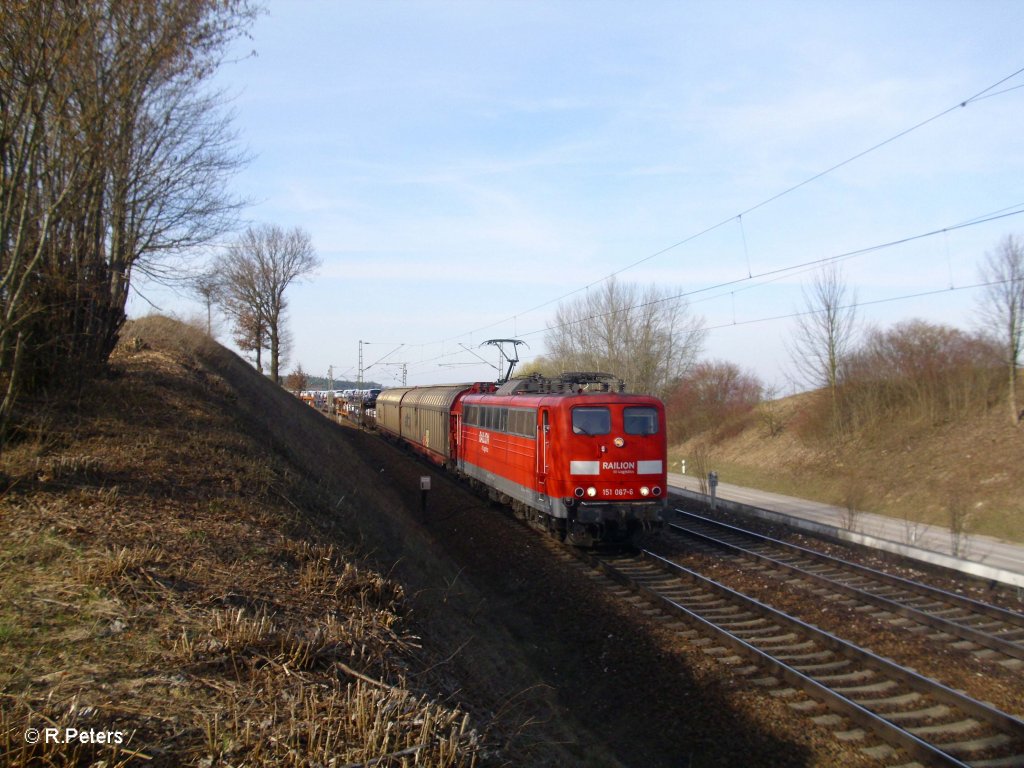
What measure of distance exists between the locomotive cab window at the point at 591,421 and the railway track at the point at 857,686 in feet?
10.5

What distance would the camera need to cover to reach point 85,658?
438 cm

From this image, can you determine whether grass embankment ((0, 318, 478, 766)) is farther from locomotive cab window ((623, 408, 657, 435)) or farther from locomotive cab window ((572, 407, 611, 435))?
locomotive cab window ((623, 408, 657, 435))

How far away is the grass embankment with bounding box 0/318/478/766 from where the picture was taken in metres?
3.72

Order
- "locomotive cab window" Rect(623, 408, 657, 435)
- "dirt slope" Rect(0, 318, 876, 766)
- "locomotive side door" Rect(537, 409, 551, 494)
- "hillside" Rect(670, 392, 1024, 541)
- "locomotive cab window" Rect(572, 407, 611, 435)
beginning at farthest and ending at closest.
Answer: "hillside" Rect(670, 392, 1024, 541) → "locomotive side door" Rect(537, 409, 551, 494) → "locomotive cab window" Rect(623, 408, 657, 435) → "locomotive cab window" Rect(572, 407, 611, 435) → "dirt slope" Rect(0, 318, 876, 766)

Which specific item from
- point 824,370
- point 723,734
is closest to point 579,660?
point 723,734

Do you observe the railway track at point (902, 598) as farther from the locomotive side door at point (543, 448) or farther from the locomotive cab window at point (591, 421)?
the locomotive side door at point (543, 448)

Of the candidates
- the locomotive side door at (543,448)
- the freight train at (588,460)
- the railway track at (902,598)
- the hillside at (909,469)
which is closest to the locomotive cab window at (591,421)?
the freight train at (588,460)

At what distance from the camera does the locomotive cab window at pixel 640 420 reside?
1345 cm

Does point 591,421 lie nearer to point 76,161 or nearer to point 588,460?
point 588,460

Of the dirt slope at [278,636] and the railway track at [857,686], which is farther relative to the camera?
the railway track at [857,686]

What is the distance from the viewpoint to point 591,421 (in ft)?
43.6

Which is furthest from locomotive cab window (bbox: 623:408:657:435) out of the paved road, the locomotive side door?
the paved road

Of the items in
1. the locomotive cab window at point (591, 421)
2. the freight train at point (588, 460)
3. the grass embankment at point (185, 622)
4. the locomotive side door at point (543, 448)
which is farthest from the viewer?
the locomotive side door at point (543, 448)

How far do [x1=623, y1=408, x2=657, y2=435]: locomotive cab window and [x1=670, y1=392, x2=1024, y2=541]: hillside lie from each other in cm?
719
